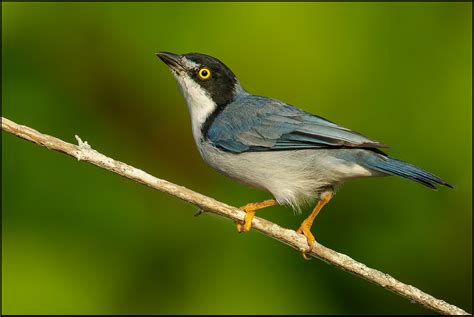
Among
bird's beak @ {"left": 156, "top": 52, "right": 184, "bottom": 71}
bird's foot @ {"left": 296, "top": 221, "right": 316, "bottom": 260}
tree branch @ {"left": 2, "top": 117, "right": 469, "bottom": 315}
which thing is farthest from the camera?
bird's beak @ {"left": 156, "top": 52, "right": 184, "bottom": 71}

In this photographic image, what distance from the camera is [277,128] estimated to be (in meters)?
5.36

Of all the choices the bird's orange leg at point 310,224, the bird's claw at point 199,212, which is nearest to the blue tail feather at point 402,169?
the bird's orange leg at point 310,224

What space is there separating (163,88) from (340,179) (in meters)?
1.88

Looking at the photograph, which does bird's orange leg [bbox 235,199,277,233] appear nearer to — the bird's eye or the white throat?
the white throat

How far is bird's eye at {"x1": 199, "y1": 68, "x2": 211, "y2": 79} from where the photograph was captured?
574cm

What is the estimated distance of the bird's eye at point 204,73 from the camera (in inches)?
226

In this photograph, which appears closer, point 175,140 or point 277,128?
point 277,128

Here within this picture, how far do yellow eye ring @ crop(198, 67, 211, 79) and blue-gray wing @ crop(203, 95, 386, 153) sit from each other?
252 millimetres

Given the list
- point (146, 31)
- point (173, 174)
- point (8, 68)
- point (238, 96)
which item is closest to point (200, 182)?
point (173, 174)

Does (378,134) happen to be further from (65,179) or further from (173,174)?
(65,179)

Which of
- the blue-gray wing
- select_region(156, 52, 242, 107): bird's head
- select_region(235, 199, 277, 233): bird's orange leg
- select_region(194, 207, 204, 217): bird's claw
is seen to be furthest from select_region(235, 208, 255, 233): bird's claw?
select_region(156, 52, 242, 107): bird's head

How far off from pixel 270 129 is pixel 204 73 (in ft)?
2.27

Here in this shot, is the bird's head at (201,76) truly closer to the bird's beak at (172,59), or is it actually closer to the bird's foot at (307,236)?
the bird's beak at (172,59)

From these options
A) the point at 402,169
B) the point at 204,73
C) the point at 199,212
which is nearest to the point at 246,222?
the point at 199,212
